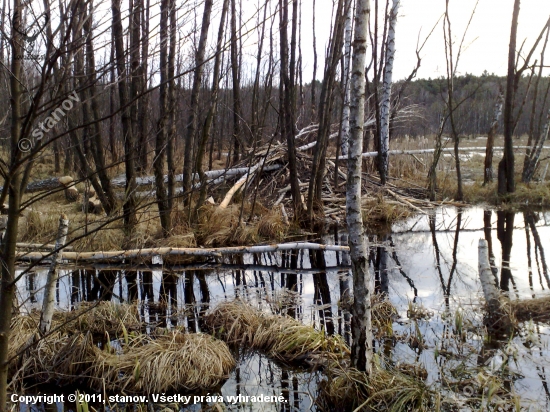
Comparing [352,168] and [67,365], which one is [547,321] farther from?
[67,365]

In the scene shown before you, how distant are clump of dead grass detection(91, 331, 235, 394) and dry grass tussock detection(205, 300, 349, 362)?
453mm

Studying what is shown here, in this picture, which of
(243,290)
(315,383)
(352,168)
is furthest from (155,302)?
(352,168)

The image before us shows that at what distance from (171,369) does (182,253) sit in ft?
11.4

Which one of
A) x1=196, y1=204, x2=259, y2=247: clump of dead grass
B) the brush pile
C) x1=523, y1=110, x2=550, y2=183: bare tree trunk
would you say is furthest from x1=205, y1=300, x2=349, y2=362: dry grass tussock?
x1=523, y1=110, x2=550, y2=183: bare tree trunk

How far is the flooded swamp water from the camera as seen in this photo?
12.9ft

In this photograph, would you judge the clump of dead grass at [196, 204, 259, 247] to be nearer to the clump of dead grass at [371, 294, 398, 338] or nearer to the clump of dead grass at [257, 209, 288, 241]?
the clump of dead grass at [257, 209, 288, 241]

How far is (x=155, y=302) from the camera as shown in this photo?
19.6 feet

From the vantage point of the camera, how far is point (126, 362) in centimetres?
414

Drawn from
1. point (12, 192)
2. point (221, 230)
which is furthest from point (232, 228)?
point (12, 192)

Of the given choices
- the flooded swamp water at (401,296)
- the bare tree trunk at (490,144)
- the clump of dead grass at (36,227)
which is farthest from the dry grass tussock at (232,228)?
the bare tree trunk at (490,144)

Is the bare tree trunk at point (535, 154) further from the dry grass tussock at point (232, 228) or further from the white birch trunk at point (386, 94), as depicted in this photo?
the dry grass tussock at point (232, 228)

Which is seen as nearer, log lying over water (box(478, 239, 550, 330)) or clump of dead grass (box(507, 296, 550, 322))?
log lying over water (box(478, 239, 550, 330))

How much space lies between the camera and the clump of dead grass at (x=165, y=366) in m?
3.97

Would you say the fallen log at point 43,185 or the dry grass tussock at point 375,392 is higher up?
the fallen log at point 43,185
